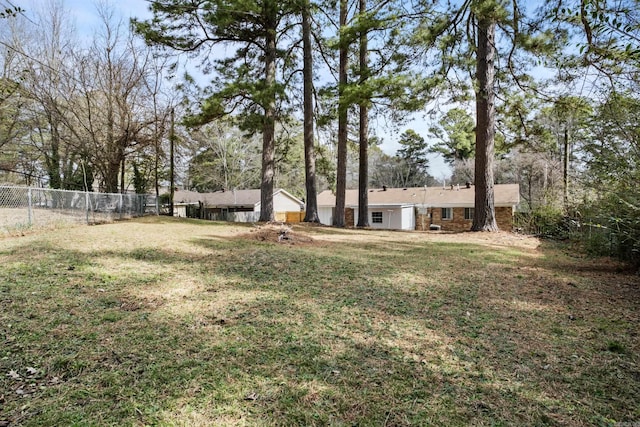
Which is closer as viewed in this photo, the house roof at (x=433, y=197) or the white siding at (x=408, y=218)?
the house roof at (x=433, y=197)

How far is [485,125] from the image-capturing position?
988 centimetres

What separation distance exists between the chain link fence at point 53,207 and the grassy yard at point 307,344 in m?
2.63

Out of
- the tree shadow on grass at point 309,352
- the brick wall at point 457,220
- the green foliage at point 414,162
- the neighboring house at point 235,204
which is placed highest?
the green foliage at point 414,162

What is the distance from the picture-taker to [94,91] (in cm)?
1323

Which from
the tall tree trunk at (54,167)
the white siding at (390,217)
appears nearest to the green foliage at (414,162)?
the white siding at (390,217)

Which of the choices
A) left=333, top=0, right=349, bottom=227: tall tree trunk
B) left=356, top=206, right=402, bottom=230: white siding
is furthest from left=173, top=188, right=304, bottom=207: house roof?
left=333, top=0, right=349, bottom=227: tall tree trunk

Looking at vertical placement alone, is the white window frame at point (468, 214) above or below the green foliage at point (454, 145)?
below

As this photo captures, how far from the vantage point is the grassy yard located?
75.9 inches

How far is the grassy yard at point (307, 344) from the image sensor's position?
193 centimetres

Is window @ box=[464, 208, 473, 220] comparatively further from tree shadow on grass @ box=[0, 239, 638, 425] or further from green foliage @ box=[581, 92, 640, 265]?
tree shadow on grass @ box=[0, 239, 638, 425]

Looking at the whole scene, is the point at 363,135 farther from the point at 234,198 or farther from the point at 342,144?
the point at 234,198

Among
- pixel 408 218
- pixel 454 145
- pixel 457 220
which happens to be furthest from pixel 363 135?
pixel 454 145

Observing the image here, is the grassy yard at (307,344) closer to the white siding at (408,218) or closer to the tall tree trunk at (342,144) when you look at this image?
the tall tree trunk at (342,144)

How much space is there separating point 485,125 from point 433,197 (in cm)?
1380
